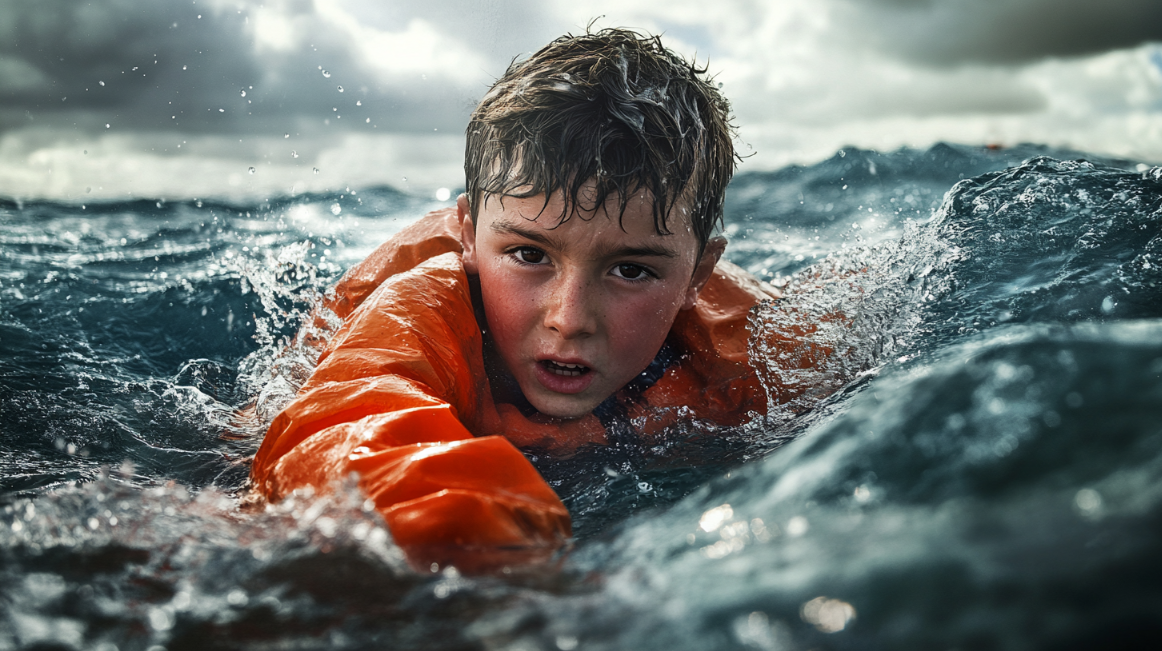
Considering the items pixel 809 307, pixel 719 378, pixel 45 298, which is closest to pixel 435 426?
pixel 719 378

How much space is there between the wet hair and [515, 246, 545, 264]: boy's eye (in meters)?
0.13

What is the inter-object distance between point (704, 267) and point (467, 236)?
80cm

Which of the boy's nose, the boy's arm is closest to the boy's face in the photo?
the boy's nose

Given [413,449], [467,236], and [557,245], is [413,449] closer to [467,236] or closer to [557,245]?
[557,245]

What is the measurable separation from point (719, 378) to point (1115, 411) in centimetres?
176

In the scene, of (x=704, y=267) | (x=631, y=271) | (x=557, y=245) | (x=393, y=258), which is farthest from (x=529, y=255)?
(x=393, y=258)

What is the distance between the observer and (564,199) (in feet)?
6.29

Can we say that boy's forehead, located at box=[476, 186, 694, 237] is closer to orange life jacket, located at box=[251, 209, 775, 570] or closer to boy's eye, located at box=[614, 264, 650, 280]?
boy's eye, located at box=[614, 264, 650, 280]

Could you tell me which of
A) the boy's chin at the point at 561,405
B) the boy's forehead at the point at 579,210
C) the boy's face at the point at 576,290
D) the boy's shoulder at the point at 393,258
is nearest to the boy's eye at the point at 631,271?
the boy's face at the point at 576,290

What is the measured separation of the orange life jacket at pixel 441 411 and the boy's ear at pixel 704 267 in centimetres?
9

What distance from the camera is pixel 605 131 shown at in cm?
205

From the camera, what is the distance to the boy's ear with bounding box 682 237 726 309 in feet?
8.17

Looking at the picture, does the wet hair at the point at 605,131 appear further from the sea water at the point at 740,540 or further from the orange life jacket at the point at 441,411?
the sea water at the point at 740,540

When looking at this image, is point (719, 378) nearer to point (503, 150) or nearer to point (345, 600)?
point (503, 150)
